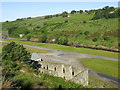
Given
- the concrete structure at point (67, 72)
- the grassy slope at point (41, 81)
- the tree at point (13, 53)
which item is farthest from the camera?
the tree at point (13, 53)

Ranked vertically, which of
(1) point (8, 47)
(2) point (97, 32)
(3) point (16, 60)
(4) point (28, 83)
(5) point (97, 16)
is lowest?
(4) point (28, 83)

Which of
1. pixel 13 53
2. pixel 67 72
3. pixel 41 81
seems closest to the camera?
pixel 41 81

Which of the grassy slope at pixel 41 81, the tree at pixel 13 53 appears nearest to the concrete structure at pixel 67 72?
the grassy slope at pixel 41 81

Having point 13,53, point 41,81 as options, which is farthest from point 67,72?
point 13,53

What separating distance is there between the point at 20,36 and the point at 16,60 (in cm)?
8799

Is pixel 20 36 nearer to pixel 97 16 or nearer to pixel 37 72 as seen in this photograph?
pixel 97 16

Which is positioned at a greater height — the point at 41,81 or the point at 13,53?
the point at 13,53

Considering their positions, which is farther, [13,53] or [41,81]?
[13,53]

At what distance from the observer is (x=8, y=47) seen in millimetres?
21625

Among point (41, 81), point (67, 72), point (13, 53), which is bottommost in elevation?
point (41, 81)

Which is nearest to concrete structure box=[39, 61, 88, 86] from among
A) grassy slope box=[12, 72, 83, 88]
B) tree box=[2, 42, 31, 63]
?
grassy slope box=[12, 72, 83, 88]

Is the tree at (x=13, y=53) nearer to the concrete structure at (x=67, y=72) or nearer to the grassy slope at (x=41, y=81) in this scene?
the grassy slope at (x=41, y=81)

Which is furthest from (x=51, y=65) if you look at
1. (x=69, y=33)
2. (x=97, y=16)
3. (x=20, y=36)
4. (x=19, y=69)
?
(x=20, y=36)

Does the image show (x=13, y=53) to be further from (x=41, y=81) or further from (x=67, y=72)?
(x=67, y=72)
